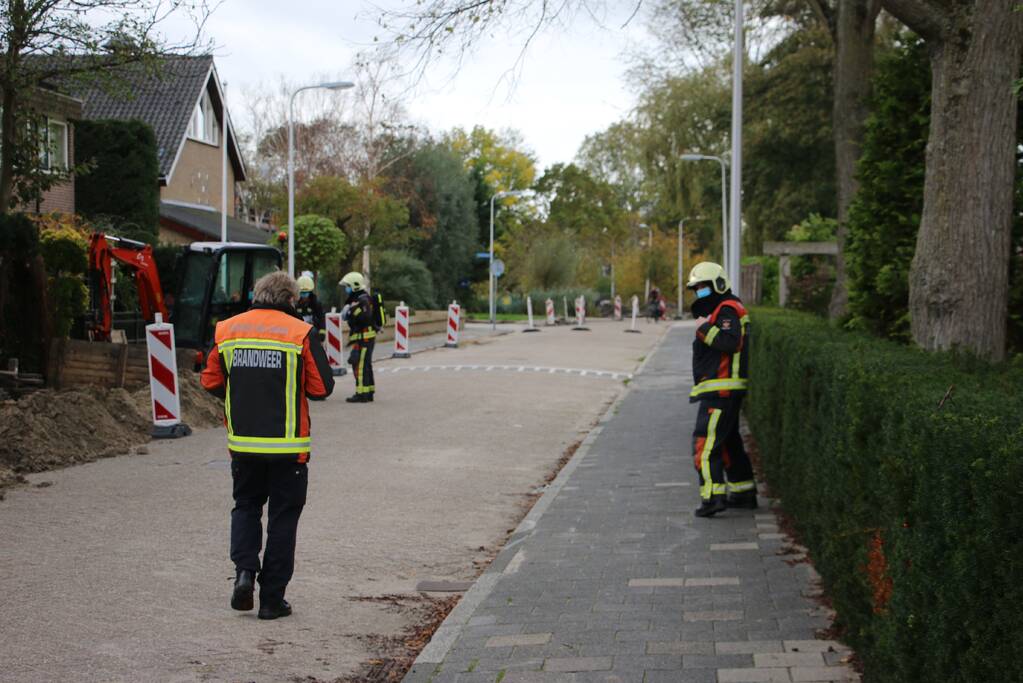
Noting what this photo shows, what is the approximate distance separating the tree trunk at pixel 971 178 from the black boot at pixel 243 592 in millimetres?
4874

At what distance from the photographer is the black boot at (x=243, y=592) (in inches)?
243

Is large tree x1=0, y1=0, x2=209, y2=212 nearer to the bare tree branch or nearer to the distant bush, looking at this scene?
the bare tree branch

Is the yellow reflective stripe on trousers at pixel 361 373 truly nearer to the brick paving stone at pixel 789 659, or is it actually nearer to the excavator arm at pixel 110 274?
the excavator arm at pixel 110 274

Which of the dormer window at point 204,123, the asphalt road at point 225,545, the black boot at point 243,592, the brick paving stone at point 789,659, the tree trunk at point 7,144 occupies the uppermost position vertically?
the dormer window at point 204,123

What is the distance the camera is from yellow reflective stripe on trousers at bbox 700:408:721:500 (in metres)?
8.80

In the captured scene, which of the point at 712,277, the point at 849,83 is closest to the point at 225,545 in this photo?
the point at 712,277

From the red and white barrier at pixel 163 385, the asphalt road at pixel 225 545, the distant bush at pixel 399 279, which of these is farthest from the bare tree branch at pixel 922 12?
the distant bush at pixel 399 279

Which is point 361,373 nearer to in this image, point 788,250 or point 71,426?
point 71,426

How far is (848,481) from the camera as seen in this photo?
5254 mm

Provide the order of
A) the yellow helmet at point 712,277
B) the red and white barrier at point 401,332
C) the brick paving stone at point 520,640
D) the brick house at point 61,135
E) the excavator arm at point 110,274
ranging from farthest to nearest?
the red and white barrier at point 401,332, the brick house at point 61,135, the excavator arm at point 110,274, the yellow helmet at point 712,277, the brick paving stone at point 520,640

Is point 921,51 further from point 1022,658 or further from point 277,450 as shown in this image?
point 1022,658

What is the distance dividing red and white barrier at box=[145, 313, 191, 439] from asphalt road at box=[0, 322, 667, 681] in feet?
1.33

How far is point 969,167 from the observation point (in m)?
8.55

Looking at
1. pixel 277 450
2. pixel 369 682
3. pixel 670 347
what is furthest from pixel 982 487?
pixel 670 347
